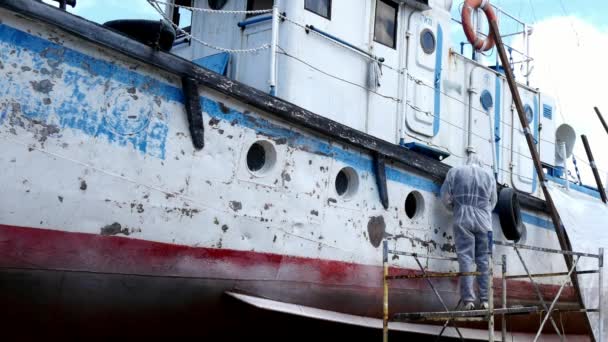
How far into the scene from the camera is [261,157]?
6.88m

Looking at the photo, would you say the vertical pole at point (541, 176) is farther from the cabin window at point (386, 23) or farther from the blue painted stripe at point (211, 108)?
the blue painted stripe at point (211, 108)

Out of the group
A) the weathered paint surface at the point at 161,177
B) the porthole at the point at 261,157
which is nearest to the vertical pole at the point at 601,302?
the weathered paint surface at the point at 161,177

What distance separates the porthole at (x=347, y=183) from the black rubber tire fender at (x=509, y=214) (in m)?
2.50

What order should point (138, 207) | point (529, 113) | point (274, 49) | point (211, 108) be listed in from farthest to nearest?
point (529, 113) < point (274, 49) < point (211, 108) < point (138, 207)

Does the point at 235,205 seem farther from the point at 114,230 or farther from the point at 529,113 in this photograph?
the point at 529,113

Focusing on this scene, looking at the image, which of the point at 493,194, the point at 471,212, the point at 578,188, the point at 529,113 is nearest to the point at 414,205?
the point at 471,212

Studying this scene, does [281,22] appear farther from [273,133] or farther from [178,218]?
[178,218]

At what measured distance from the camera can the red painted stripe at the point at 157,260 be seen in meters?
5.28

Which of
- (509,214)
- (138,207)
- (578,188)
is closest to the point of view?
(138,207)

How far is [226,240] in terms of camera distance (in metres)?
6.38

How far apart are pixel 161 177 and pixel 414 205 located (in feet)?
10.8

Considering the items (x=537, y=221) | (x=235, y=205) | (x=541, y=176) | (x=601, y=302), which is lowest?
(x=601, y=302)

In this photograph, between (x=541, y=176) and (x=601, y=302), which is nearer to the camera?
(x=601, y=302)

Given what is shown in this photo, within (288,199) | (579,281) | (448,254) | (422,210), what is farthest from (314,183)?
(579,281)
